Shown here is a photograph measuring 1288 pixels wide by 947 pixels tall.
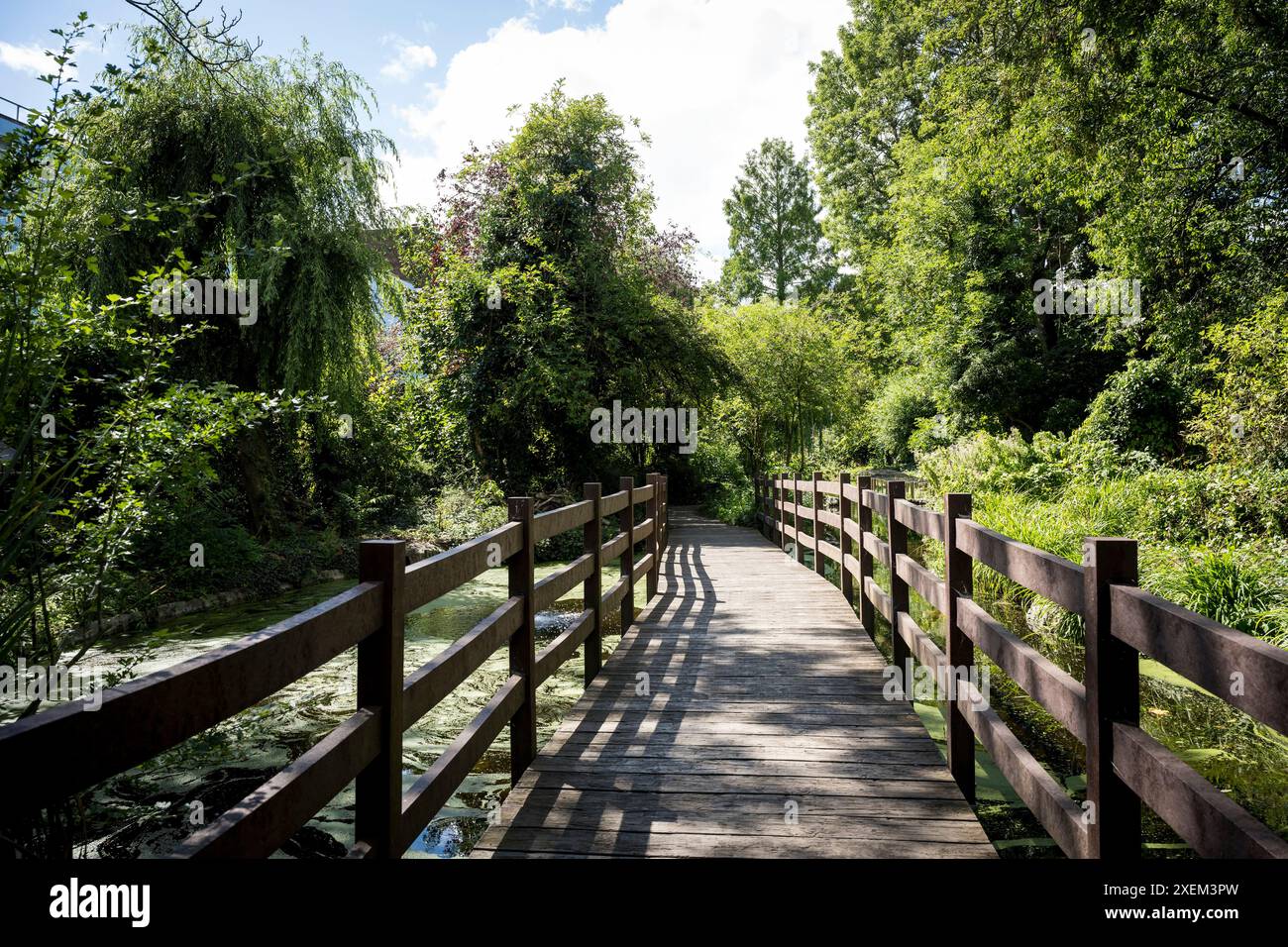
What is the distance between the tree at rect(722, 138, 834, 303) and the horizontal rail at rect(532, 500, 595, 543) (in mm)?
34889

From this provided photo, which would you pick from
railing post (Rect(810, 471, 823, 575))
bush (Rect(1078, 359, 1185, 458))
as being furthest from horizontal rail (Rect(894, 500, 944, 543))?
bush (Rect(1078, 359, 1185, 458))

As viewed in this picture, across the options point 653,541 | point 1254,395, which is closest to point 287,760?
point 653,541

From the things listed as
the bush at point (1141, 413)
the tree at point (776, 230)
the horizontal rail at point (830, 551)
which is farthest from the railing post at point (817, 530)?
the tree at point (776, 230)

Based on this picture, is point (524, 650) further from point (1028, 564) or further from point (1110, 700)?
point (1110, 700)

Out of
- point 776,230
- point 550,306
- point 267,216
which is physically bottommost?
point 550,306

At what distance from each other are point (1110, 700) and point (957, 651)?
4.67 feet

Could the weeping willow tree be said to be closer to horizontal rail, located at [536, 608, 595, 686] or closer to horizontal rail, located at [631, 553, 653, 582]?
horizontal rail, located at [631, 553, 653, 582]

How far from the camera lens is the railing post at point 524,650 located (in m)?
3.52

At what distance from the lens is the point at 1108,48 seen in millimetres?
9945

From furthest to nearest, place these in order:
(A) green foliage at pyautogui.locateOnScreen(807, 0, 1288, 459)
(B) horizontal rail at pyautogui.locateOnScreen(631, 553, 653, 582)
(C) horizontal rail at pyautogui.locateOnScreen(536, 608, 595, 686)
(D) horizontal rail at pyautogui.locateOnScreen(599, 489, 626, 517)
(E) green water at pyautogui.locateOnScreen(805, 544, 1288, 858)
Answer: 1. (A) green foliage at pyautogui.locateOnScreen(807, 0, 1288, 459)
2. (B) horizontal rail at pyautogui.locateOnScreen(631, 553, 653, 582)
3. (D) horizontal rail at pyautogui.locateOnScreen(599, 489, 626, 517)
4. (C) horizontal rail at pyautogui.locateOnScreen(536, 608, 595, 686)
5. (E) green water at pyautogui.locateOnScreen(805, 544, 1288, 858)

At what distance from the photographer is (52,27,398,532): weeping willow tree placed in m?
9.91

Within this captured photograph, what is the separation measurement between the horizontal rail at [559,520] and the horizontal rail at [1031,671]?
2.01 meters

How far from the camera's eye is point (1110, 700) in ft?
6.68
